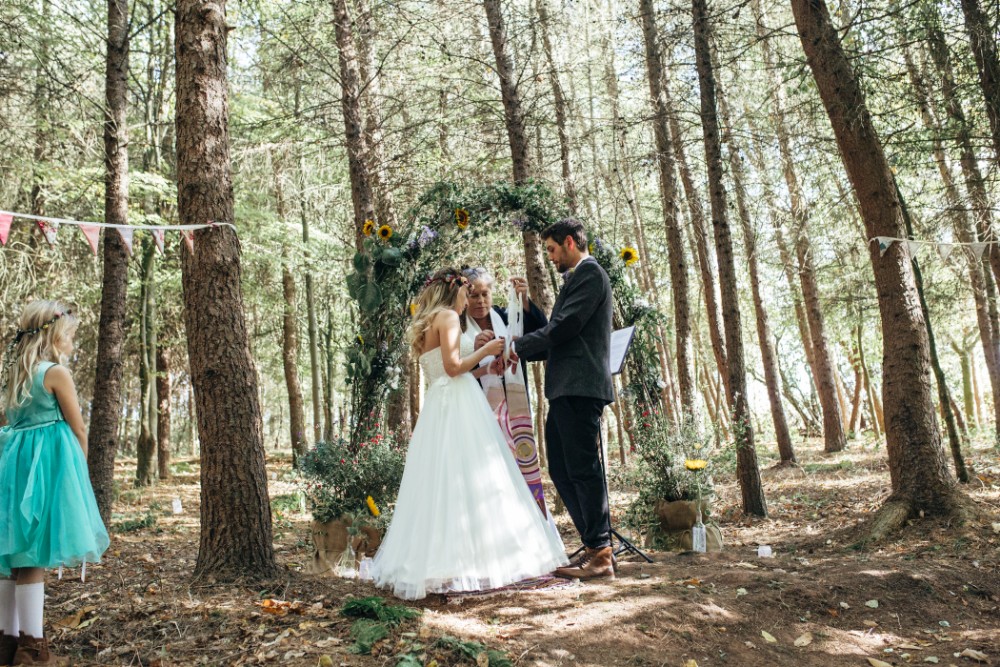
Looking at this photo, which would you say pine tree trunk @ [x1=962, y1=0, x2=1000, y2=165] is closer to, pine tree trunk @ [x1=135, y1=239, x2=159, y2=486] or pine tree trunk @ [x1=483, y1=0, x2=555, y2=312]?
pine tree trunk @ [x1=483, y1=0, x2=555, y2=312]

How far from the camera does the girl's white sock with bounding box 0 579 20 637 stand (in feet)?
11.6

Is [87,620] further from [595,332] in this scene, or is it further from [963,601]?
[963,601]

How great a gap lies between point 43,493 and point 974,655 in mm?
4914

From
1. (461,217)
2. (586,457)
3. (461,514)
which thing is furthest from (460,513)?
(461,217)

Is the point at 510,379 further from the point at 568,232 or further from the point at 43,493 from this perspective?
the point at 43,493

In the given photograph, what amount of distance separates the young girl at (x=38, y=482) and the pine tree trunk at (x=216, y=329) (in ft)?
2.52

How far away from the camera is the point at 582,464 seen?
4.77 meters

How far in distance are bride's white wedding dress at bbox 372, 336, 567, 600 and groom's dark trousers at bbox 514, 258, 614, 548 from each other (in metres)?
0.35

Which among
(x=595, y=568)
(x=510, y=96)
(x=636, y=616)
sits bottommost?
(x=636, y=616)

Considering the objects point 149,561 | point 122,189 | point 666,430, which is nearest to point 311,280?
point 122,189

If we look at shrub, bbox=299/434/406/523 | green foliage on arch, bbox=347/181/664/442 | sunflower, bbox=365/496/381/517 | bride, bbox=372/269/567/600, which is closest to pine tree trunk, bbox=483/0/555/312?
green foliage on arch, bbox=347/181/664/442

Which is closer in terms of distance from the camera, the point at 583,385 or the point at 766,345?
the point at 583,385

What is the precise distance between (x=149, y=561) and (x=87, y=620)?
2.95m

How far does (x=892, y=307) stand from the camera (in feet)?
20.3
